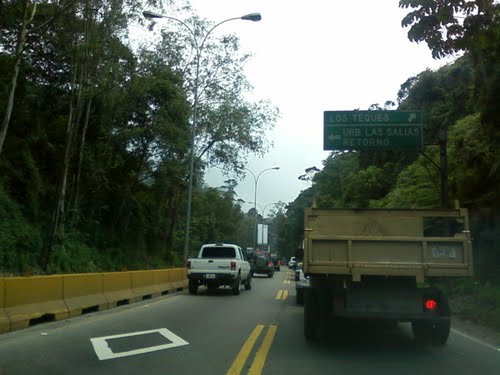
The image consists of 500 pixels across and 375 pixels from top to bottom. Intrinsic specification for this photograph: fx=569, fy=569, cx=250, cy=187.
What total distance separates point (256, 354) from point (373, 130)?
11.3 meters

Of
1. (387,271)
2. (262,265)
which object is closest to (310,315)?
(387,271)

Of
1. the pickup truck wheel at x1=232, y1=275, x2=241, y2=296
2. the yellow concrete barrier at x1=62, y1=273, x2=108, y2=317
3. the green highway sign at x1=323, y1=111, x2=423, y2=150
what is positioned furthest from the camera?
the pickup truck wheel at x1=232, y1=275, x2=241, y2=296

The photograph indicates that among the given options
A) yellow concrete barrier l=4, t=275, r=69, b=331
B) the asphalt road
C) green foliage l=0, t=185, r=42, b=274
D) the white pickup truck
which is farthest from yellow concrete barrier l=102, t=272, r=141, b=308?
the white pickup truck

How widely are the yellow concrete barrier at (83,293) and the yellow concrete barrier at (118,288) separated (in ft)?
1.19

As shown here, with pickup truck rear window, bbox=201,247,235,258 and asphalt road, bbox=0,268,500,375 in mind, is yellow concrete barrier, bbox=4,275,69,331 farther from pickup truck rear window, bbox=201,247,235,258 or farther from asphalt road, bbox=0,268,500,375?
pickup truck rear window, bbox=201,247,235,258

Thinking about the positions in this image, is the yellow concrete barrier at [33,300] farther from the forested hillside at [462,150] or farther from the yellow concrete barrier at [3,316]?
the forested hillside at [462,150]

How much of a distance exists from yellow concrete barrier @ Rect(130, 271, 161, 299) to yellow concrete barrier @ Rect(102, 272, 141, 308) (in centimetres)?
30

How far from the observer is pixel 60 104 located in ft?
88.4

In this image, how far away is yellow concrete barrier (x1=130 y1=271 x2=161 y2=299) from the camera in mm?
18562

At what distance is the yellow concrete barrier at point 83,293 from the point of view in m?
13.4

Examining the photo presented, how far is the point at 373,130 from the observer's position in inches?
735

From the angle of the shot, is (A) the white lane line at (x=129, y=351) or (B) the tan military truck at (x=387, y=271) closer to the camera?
(A) the white lane line at (x=129, y=351)

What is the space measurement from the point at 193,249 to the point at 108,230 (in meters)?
24.7

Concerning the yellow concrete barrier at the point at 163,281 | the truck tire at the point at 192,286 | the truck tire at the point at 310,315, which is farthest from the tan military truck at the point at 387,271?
the truck tire at the point at 192,286
